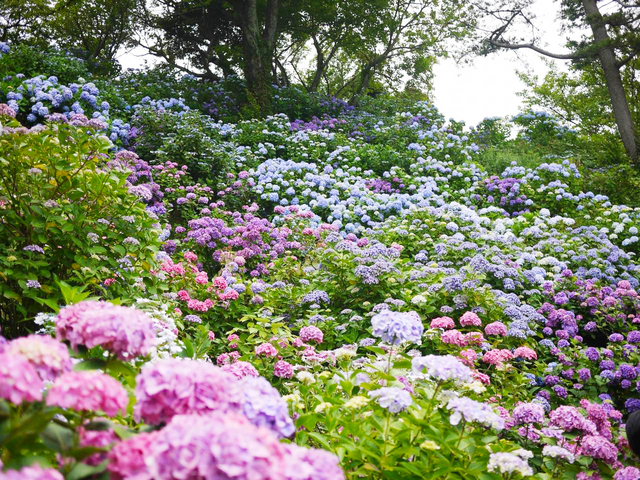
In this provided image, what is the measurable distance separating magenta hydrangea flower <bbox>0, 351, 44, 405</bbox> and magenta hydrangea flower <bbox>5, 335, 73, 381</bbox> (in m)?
0.04

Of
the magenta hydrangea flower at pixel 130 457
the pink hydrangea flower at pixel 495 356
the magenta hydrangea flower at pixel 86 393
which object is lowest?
the pink hydrangea flower at pixel 495 356

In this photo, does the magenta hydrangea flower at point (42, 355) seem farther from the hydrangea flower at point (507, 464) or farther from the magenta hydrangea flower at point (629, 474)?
the magenta hydrangea flower at point (629, 474)

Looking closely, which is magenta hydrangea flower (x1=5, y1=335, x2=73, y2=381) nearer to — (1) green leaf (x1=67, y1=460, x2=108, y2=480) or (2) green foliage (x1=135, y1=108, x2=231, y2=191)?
(1) green leaf (x1=67, y1=460, x2=108, y2=480)

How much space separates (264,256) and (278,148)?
14.3 ft

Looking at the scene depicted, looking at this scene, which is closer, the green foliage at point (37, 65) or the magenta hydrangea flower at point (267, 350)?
the magenta hydrangea flower at point (267, 350)

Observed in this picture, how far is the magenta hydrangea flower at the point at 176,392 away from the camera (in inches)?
37.8

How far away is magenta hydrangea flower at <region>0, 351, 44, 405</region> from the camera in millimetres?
858

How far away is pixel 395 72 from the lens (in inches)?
682

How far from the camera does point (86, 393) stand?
3.02 feet

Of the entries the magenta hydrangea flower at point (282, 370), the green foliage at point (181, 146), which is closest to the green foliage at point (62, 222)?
the magenta hydrangea flower at point (282, 370)

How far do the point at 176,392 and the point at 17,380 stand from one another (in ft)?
0.86

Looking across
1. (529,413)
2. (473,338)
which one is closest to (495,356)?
(473,338)

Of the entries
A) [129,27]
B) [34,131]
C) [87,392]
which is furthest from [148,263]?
[129,27]

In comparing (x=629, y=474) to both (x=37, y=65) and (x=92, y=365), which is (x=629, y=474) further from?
(x=37, y=65)
